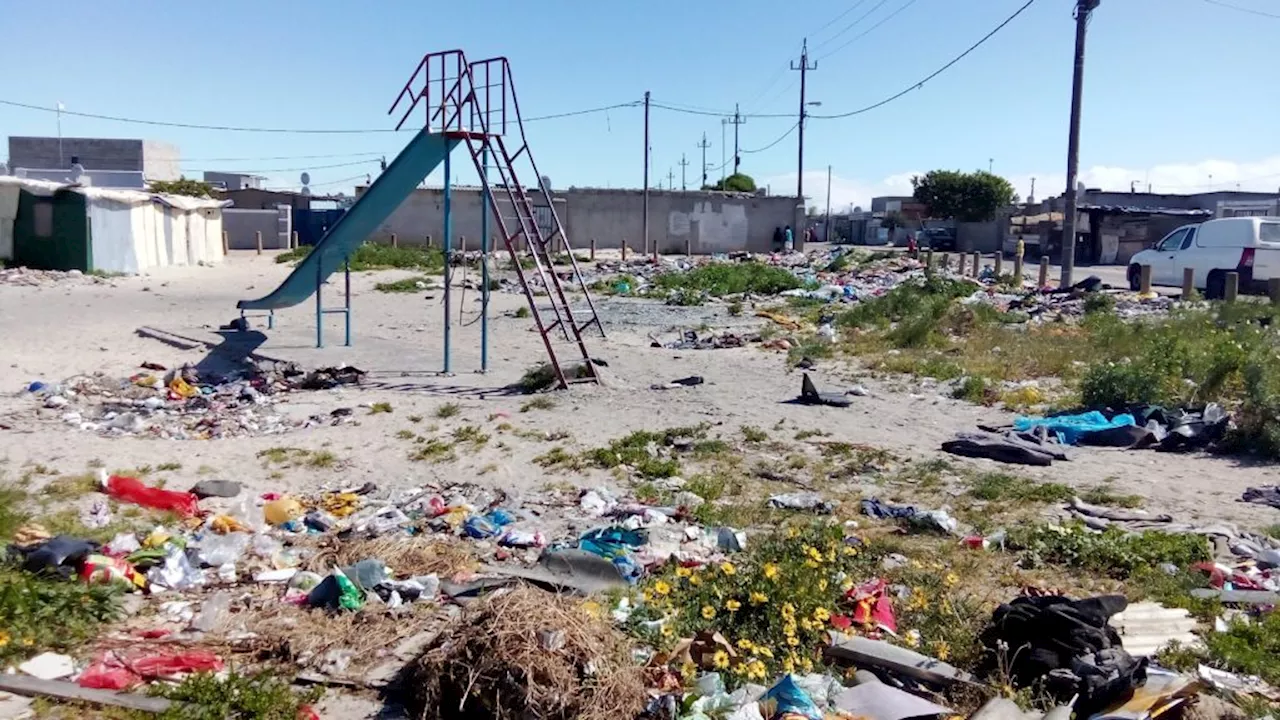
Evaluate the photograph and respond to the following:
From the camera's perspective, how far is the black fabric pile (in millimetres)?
4125

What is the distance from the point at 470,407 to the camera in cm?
1103

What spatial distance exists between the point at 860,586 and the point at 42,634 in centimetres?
388

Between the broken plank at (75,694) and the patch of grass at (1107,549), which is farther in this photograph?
the patch of grass at (1107,549)

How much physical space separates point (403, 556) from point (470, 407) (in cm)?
510

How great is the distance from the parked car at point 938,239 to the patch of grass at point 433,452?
4533 cm

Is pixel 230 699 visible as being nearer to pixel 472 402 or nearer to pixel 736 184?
pixel 472 402

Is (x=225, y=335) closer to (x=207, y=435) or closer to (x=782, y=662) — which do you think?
(x=207, y=435)

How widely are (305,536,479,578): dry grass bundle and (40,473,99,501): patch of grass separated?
2230mm

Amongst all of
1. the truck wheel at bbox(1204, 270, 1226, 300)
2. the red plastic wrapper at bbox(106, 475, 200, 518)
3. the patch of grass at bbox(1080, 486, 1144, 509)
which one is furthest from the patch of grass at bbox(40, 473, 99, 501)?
the truck wheel at bbox(1204, 270, 1226, 300)

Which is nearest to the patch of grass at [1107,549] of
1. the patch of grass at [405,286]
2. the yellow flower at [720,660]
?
the yellow flower at [720,660]

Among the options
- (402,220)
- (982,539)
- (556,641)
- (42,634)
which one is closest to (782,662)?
(556,641)

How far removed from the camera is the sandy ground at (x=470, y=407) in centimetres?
816

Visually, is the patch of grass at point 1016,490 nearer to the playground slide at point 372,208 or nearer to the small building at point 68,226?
the playground slide at point 372,208

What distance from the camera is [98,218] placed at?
26156 mm
